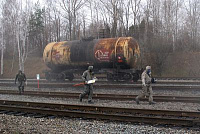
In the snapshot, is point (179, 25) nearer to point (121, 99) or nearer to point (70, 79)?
point (70, 79)

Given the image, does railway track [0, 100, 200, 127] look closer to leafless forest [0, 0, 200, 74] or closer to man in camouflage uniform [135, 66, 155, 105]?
man in camouflage uniform [135, 66, 155, 105]

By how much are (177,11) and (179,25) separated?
2.56 m

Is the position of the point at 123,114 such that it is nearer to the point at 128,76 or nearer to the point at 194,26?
the point at 128,76

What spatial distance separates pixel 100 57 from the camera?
18031mm

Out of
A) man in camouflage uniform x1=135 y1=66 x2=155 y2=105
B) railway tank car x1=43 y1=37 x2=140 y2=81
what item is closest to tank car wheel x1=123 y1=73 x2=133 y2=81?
railway tank car x1=43 y1=37 x2=140 y2=81

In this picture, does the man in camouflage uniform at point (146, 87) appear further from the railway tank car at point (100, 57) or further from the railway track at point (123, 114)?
the railway tank car at point (100, 57)

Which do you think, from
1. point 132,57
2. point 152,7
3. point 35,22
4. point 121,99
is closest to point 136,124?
point 121,99

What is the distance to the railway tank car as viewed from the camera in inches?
688

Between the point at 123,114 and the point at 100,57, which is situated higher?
the point at 100,57

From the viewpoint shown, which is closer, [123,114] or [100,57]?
[123,114]

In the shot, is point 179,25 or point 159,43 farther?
point 179,25

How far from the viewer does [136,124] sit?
693 cm

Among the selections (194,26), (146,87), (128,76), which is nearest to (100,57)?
(128,76)

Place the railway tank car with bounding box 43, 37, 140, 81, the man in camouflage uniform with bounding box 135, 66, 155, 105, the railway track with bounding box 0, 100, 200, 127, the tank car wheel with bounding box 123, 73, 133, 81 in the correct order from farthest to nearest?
1. the railway tank car with bounding box 43, 37, 140, 81
2. the tank car wheel with bounding box 123, 73, 133, 81
3. the man in camouflage uniform with bounding box 135, 66, 155, 105
4. the railway track with bounding box 0, 100, 200, 127
